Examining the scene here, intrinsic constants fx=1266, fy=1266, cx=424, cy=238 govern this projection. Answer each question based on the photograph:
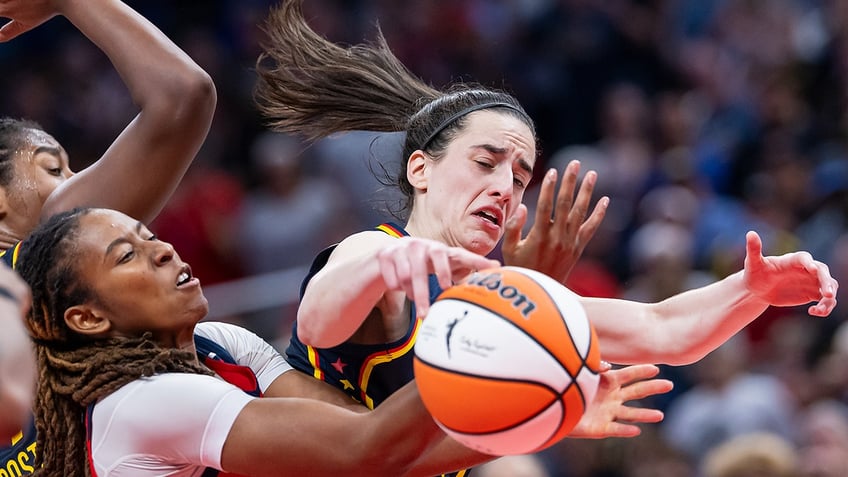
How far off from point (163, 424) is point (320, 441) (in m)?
0.43

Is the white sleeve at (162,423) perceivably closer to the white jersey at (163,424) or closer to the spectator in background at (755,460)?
the white jersey at (163,424)

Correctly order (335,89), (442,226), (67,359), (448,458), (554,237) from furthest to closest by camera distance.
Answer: (335,89) → (554,237) → (442,226) → (448,458) → (67,359)

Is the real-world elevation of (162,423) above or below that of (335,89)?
below

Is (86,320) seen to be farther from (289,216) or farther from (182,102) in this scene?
(289,216)

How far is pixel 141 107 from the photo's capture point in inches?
157

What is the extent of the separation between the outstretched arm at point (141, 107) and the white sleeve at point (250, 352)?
0.46m

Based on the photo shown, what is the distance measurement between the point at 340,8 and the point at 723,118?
370 centimetres

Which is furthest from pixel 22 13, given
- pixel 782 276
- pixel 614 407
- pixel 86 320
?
pixel 782 276

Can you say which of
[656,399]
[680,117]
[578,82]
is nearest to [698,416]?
[656,399]

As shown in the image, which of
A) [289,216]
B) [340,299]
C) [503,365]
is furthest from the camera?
[289,216]

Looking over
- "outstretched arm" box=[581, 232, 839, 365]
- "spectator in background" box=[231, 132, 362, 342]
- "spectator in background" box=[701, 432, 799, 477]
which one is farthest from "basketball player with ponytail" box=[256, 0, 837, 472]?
"spectator in background" box=[231, 132, 362, 342]

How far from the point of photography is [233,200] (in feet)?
33.2

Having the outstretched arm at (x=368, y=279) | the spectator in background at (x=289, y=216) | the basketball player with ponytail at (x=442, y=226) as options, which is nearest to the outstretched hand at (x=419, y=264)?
the outstretched arm at (x=368, y=279)

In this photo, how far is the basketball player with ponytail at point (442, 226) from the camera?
382 centimetres
